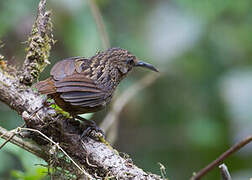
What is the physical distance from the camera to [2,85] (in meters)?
2.75

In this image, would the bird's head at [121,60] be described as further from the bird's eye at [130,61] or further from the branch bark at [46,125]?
the branch bark at [46,125]

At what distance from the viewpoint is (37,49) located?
116 inches

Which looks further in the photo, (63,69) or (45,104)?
(63,69)

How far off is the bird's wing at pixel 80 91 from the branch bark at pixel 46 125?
14cm

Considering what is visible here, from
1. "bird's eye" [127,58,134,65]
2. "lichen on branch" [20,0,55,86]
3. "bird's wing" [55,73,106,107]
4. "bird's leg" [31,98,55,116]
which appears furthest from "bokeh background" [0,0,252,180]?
"bird's leg" [31,98,55,116]

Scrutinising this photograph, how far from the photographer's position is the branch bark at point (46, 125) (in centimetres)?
245

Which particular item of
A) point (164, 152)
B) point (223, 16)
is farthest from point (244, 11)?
point (164, 152)

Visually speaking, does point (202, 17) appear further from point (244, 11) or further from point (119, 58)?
point (119, 58)

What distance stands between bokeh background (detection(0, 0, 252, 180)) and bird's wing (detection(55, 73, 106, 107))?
170cm

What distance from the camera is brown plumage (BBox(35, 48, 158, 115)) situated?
2729 millimetres

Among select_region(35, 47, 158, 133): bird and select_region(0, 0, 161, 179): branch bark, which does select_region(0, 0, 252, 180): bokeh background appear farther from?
select_region(0, 0, 161, 179): branch bark

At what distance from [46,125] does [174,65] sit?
3.34 meters

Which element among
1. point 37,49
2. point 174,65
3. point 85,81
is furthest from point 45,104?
point 174,65

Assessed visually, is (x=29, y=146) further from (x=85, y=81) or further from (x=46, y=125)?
(x=85, y=81)
